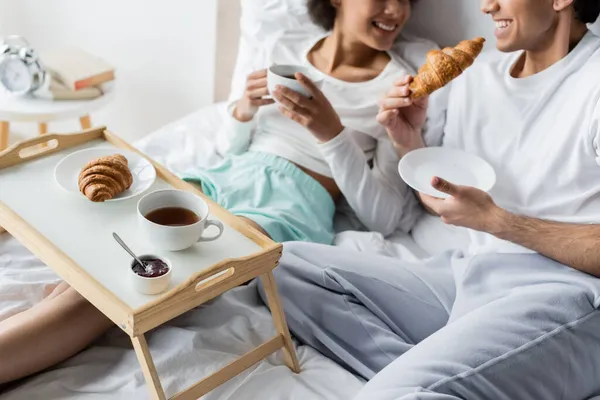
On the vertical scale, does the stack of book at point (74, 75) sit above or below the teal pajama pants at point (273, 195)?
below

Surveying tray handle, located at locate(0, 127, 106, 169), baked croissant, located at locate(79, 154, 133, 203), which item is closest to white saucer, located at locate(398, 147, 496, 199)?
baked croissant, located at locate(79, 154, 133, 203)

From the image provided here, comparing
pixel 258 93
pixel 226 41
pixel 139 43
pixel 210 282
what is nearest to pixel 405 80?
pixel 258 93

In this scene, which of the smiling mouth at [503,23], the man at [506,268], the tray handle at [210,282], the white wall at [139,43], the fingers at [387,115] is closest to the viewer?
the tray handle at [210,282]

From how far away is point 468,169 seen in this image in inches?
59.4

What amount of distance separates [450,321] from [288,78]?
1.95 ft

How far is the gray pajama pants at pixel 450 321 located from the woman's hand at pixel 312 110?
10.7 inches

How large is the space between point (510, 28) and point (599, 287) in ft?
1.73

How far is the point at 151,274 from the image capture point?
3.61ft

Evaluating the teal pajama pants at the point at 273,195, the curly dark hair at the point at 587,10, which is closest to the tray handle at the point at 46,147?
the teal pajama pants at the point at 273,195

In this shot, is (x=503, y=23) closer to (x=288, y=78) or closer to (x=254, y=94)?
(x=288, y=78)

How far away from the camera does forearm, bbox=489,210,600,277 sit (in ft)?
4.17

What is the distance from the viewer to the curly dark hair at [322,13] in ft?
5.95

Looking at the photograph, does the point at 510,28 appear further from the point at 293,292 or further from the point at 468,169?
the point at 293,292

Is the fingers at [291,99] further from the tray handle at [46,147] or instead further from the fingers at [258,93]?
the tray handle at [46,147]
